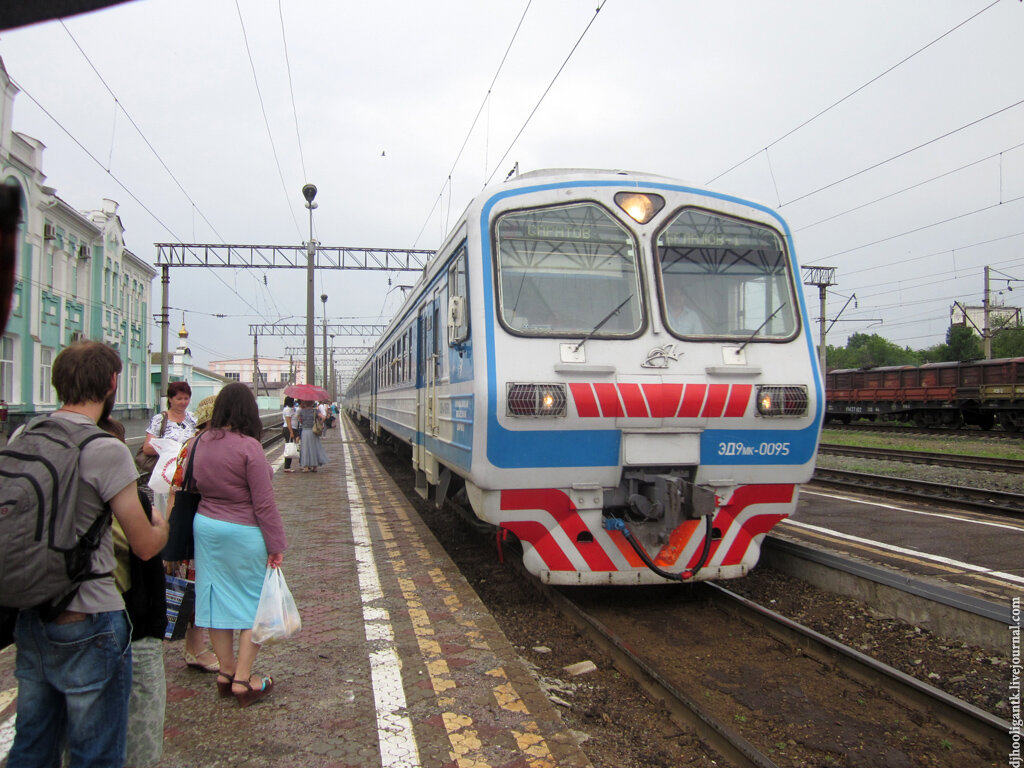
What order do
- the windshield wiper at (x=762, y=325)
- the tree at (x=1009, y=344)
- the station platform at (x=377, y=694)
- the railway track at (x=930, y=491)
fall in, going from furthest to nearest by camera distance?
the tree at (x=1009, y=344) < the railway track at (x=930, y=491) < the windshield wiper at (x=762, y=325) < the station platform at (x=377, y=694)

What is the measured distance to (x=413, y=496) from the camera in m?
11.6

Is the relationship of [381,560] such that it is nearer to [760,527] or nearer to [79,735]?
[760,527]

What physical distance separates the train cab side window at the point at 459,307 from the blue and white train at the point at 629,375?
0.06 ft

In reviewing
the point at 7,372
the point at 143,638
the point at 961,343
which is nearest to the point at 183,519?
the point at 143,638

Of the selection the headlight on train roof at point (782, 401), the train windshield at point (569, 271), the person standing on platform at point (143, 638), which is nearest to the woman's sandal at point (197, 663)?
the person standing on platform at point (143, 638)

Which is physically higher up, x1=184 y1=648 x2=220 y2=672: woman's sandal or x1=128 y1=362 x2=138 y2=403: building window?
x1=128 y1=362 x2=138 y2=403: building window

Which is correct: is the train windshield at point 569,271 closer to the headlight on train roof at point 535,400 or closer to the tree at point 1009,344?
the headlight on train roof at point 535,400

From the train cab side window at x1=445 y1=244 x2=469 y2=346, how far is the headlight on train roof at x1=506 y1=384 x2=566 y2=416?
0.69m

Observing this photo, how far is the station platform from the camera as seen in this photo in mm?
3033

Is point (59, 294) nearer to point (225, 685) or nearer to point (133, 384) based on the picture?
point (133, 384)

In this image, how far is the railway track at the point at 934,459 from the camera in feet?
44.4

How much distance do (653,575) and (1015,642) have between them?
82.3 inches

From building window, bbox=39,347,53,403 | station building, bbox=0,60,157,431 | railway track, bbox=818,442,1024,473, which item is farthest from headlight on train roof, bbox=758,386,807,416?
building window, bbox=39,347,53,403

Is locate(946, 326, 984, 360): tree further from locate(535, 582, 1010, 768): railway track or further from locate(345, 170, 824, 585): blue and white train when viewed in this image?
locate(535, 582, 1010, 768): railway track
